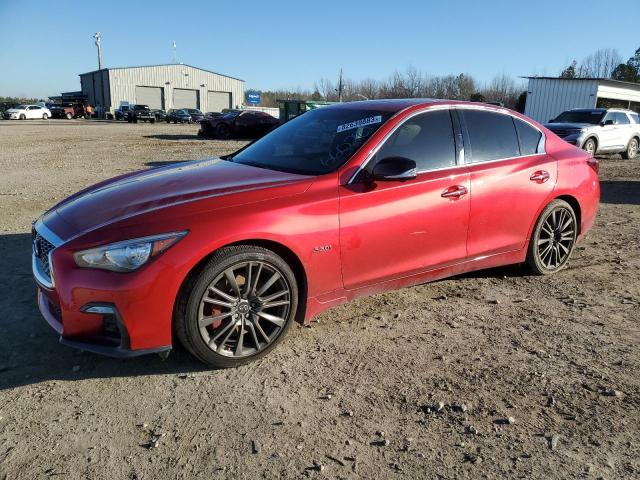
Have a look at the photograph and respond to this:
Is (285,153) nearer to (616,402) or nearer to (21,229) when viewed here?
(616,402)

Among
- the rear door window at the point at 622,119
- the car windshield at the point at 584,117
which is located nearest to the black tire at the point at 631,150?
the rear door window at the point at 622,119

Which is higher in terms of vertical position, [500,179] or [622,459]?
[500,179]

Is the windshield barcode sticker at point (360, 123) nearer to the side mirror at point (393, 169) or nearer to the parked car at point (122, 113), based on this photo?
the side mirror at point (393, 169)

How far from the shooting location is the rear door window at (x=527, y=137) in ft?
15.4

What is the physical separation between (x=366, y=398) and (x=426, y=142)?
211 cm

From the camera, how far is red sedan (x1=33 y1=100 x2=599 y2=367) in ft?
9.55

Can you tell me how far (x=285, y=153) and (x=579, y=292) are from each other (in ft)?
9.60

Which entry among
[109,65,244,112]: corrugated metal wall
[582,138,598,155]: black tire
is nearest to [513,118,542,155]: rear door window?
[582,138,598,155]: black tire

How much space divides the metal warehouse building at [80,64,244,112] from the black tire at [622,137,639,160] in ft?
195

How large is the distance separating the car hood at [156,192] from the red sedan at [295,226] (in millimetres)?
16

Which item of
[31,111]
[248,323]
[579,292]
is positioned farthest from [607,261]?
[31,111]

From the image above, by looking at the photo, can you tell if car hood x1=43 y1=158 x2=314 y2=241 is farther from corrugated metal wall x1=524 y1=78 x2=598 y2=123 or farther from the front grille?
corrugated metal wall x1=524 y1=78 x2=598 y2=123

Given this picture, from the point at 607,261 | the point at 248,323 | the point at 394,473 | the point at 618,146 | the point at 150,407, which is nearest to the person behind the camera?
the point at 394,473

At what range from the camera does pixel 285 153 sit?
4.20 metres
